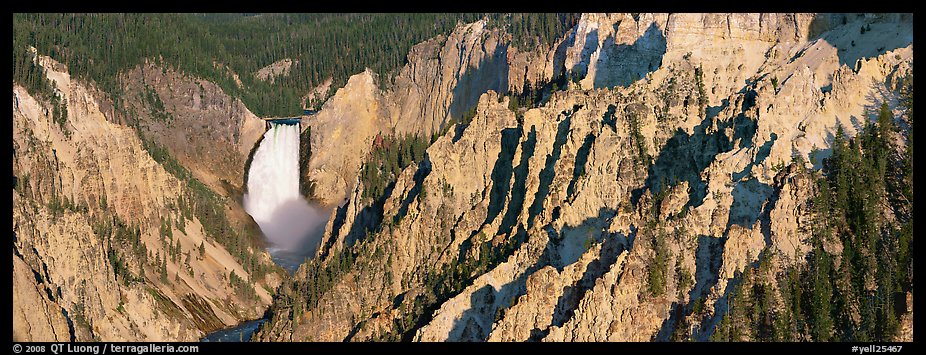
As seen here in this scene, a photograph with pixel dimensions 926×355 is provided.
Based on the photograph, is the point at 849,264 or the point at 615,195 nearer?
the point at 849,264

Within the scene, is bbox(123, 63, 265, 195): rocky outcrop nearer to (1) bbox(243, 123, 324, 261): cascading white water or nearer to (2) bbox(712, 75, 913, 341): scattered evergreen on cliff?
(1) bbox(243, 123, 324, 261): cascading white water

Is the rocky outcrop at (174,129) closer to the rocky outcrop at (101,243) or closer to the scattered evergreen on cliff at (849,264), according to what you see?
the rocky outcrop at (101,243)

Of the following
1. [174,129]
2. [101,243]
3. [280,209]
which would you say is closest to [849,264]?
[101,243]

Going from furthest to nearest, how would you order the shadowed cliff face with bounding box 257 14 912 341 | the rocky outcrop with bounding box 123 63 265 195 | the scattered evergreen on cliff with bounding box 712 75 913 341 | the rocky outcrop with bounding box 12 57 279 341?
the rocky outcrop with bounding box 123 63 265 195, the rocky outcrop with bounding box 12 57 279 341, the shadowed cliff face with bounding box 257 14 912 341, the scattered evergreen on cliff with bounding box 712 75 913 341

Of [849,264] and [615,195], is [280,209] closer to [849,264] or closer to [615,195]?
[615,195]

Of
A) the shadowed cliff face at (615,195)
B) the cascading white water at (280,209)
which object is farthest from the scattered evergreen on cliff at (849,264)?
the cascading white water at (280,209)

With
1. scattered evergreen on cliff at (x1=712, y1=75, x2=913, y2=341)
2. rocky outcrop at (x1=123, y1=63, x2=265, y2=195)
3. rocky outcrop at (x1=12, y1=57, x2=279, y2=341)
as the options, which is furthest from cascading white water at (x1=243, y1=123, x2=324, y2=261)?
scattered evergreen on cliff at (x1=712, y1=75, x2=913, y2=341)

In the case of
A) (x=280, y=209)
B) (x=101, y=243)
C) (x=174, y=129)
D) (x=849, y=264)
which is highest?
(x=174, y=129)
